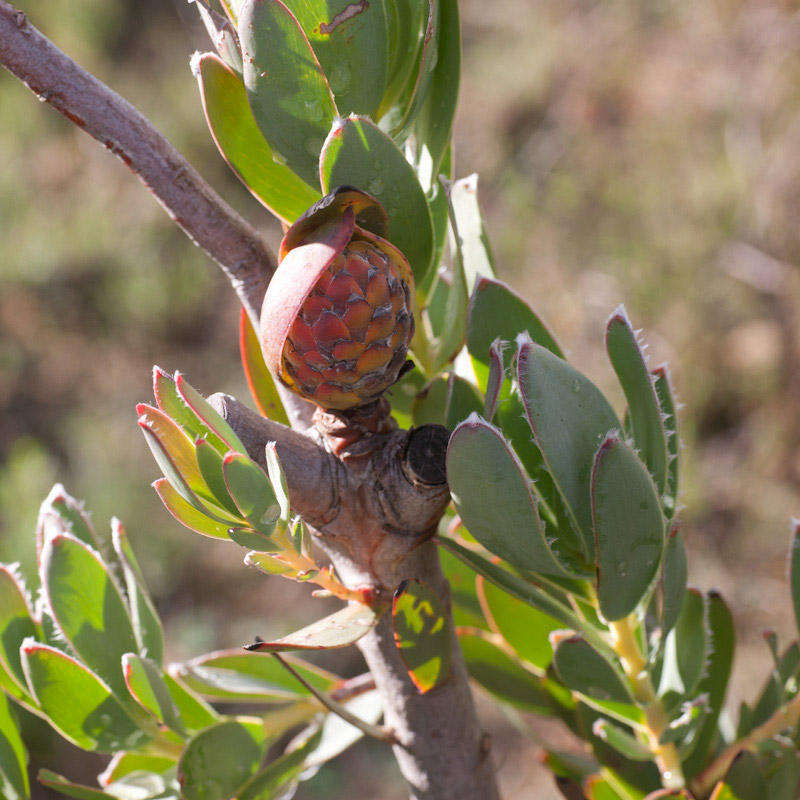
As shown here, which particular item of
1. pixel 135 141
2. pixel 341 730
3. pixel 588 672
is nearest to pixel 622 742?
pixel 588 672

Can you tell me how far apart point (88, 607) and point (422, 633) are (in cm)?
17

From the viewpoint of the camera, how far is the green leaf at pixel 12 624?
16.5 inches

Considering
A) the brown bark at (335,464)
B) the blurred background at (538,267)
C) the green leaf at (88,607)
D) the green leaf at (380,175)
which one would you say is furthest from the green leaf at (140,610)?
the blurred background at (538,267)

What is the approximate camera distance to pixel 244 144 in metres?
0.38

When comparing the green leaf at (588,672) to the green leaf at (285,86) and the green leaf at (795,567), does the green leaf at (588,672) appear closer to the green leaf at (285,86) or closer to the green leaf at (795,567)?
the green leaf at (795,567)

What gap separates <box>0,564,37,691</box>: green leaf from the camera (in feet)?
1.38

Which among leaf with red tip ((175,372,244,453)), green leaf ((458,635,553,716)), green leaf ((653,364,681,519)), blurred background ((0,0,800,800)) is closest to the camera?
leaf with red tip ((175,372,244,453))

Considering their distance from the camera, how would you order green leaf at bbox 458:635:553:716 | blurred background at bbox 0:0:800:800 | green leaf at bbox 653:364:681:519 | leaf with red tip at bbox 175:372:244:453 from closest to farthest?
leaf with red tip at bbox 175:372:244:453 → green leaf at bbox 653:364:681:519 → green leaf at bbox 458:635:553:716 → blurred background at bbox 0:0:800:800

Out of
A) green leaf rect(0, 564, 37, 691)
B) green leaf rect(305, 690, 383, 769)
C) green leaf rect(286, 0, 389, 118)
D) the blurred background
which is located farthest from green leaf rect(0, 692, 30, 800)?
the blurred background

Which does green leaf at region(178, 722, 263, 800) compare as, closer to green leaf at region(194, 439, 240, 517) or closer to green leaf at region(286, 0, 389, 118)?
green leaf at region(194, 439, 240, 517)

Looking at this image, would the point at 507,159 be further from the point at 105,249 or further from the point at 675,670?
the point at 675,670

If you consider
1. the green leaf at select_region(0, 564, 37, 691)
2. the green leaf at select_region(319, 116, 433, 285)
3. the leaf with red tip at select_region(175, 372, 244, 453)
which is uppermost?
the green leaf at select_region(319, 116, 433, 285)

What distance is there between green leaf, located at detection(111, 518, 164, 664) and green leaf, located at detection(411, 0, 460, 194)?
0.79ft

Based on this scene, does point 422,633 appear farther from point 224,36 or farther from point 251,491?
point 224,36
